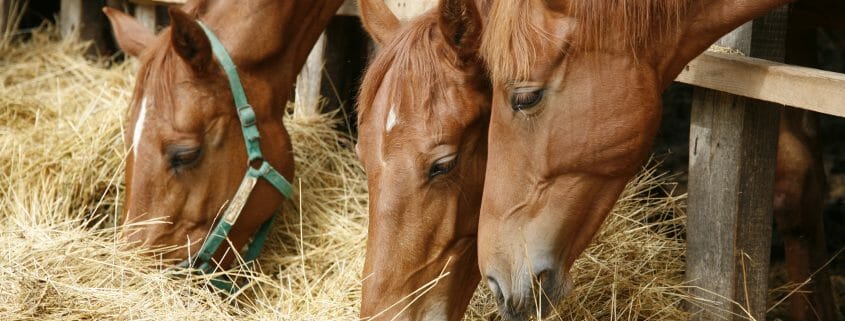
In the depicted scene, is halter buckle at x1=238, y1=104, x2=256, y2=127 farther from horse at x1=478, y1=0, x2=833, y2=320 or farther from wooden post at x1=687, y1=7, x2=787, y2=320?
wooden post at x1=687, y1=7, x2=787, y2=320

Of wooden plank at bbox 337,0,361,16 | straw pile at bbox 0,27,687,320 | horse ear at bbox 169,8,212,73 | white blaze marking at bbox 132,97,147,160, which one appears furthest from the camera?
wooden plank at bbox 337,0,361,16

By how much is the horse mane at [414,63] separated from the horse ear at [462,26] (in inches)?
1.3

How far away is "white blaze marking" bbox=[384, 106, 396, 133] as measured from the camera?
2367 millimetres

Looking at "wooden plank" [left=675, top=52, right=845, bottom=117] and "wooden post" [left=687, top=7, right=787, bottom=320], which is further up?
"wooden plank" [left=675, top=52, right=845, bottom=117]

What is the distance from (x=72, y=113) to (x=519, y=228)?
2.95 meters

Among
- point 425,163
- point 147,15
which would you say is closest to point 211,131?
point 425,163

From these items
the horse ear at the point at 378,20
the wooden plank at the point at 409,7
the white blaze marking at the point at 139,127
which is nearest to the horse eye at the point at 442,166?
the horse ear at the point at 378,20

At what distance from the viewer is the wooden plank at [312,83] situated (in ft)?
13.2

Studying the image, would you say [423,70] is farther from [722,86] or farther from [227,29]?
[227,29]

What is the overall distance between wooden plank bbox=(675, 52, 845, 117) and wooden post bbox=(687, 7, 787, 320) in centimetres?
10

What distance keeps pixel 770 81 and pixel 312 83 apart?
89.1 inches

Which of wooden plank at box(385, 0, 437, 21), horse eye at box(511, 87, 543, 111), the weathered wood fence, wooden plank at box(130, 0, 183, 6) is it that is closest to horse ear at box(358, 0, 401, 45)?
wooden plank at box(385, 0, 437, 21)

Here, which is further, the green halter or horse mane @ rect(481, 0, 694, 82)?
the green halter

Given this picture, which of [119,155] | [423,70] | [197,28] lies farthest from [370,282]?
[119,155]
